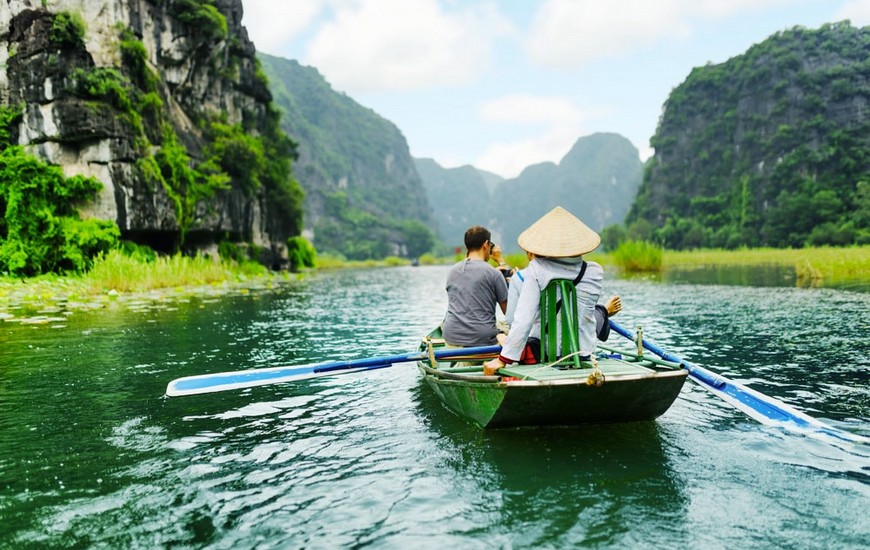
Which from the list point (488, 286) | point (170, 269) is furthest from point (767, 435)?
point (170, 269)

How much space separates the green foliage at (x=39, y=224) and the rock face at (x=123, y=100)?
2.68 ft

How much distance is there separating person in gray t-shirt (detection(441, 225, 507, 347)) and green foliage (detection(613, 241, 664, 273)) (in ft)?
81.8

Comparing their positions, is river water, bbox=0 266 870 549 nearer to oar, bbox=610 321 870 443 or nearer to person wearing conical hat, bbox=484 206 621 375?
oar, bbox=610 321 870 443

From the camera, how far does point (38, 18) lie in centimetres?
2070

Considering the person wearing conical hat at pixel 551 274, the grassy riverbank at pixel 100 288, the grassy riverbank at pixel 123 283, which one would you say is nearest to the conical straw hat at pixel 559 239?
the person wearing conical hat at pixel 551 274

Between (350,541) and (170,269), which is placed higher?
(170,269)

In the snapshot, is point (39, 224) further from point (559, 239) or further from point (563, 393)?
point (563, 393)

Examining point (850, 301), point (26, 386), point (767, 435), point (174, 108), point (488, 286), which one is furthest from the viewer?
point (174, 108)

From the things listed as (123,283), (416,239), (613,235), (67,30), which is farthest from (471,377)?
(416,239)

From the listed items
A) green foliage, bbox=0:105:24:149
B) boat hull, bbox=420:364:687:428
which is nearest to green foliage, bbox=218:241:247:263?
green foliage, bbox=0:105:24:149

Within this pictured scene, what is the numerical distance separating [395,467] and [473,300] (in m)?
2.28

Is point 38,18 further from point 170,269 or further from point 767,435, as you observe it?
point 767,435

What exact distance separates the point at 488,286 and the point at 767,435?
2672 mm

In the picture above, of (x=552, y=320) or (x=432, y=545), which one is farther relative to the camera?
(x=552, y=320)
